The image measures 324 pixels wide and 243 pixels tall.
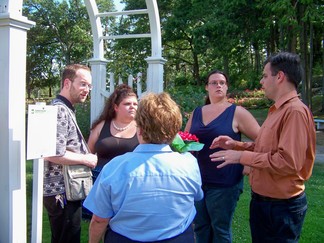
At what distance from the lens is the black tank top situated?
3.12 meters

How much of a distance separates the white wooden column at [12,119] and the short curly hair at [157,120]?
89 centimetres

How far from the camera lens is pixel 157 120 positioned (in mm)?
1824

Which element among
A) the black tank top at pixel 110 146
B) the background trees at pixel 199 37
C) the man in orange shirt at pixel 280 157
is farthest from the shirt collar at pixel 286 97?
the background trees at pixel 199 37

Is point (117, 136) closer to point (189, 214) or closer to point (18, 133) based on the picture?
point (18, 133)

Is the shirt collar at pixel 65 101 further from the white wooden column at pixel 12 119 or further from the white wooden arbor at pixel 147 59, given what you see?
the white wooden arbor at pixel 147 59

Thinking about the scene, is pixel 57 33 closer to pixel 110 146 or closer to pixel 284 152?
pixel 110 146

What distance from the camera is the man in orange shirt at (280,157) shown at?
222 centimetres

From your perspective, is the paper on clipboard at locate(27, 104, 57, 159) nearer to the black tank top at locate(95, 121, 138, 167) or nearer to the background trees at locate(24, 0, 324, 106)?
the black tank top at locate(95, 121, 138, 167)

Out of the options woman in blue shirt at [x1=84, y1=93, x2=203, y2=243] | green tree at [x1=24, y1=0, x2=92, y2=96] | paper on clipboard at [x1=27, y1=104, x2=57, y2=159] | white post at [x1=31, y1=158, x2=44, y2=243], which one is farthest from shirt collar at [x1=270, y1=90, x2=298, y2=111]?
green tree at [x1=24, y1=0, x2=92, y2=96]

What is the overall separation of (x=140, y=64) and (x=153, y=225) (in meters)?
23.2

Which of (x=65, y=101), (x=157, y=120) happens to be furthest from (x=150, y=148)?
(x=65, y=101)

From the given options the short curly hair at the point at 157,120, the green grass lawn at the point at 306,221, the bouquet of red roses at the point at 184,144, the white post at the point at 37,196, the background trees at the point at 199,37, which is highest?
the background trees at the point at 199,37

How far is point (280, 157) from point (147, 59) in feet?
10.3

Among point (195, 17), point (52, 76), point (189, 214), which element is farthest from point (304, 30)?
point (52, 76)
